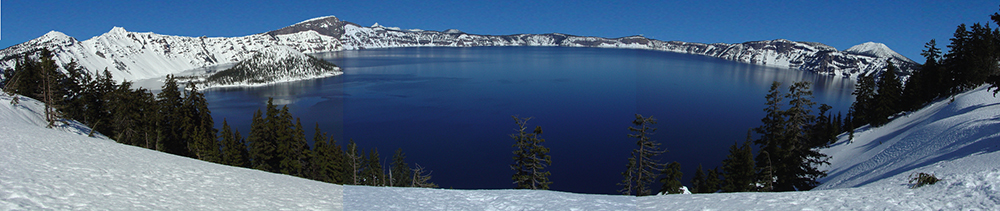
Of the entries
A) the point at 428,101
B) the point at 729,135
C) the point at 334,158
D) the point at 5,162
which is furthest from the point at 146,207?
the point at 428,101

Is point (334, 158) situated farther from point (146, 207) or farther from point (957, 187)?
point (957, 187)

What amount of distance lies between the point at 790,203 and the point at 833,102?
117 metres

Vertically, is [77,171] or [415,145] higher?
[77,171]

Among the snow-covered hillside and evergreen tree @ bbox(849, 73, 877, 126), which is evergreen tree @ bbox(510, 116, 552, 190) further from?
evergreen tree @ bbox(849, 73, 877, 126)

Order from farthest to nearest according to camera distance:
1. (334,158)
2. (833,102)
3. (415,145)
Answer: (833,102) < (415,145) < (334,158)

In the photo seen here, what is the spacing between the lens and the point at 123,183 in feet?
29.0

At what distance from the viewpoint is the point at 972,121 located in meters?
26.4

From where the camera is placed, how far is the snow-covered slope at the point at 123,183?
7.38 metres

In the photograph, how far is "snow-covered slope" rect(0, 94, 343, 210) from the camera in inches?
291

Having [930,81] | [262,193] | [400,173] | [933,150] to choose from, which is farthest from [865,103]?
[262,193]

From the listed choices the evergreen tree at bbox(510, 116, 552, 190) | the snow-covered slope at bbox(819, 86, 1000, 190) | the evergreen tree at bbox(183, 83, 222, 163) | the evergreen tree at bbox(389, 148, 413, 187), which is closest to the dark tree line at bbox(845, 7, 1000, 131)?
the snow-covered slope at bbox(819, 86, 1000, 190)

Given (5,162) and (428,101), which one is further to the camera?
(428,101)

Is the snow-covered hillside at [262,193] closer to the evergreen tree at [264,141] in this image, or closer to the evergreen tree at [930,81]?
the evergreen tree at [264,141]

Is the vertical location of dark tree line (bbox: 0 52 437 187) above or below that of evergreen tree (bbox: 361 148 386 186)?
above
